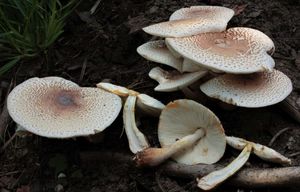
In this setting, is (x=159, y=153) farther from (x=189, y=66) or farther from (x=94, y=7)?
(x=94, y=7)

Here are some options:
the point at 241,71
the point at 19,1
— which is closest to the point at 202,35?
the point at 241,71

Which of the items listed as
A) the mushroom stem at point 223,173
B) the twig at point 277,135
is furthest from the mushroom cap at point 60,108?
the twig at point 277,135

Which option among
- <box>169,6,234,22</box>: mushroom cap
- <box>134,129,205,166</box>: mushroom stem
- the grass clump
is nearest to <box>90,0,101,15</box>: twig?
the grass clump

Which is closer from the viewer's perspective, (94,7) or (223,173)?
(223,173)

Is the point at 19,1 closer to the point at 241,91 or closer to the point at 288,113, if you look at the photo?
the point at 241,91

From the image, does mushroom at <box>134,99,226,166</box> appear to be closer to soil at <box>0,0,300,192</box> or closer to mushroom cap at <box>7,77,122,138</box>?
soil at <box>0,0,300,192</box>

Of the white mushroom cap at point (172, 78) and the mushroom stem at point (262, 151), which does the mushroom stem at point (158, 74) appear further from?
the mushroom stem at point (262, 151)

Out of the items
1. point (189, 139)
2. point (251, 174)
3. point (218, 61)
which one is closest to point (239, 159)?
point (251, 174)

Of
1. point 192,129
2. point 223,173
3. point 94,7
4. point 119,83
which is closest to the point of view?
point 223,173
